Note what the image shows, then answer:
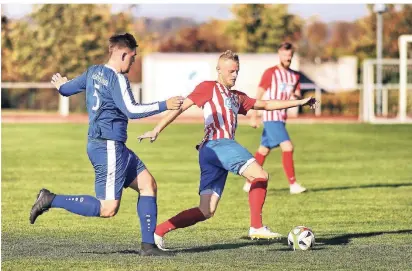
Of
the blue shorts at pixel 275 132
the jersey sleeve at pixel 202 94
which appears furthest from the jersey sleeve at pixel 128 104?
the blue shorts at pixel 275 132

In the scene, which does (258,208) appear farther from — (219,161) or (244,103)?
(244,103)

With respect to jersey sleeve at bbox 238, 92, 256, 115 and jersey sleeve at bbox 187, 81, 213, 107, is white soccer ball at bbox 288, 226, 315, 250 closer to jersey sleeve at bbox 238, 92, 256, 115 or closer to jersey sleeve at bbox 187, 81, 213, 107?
jersey sleeve at bbox 238, 92, 256, 115

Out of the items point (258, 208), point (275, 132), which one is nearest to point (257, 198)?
point (258, 208)

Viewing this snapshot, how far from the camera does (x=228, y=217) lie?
13.2m

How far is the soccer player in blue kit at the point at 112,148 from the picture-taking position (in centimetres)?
945

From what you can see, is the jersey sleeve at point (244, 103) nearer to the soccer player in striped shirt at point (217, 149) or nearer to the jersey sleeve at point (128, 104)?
the soccer player in striped shirt at point (217, 149)

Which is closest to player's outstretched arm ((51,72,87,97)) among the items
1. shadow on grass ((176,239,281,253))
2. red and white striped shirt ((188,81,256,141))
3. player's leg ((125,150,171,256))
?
player's leg ((125,150,171,256))

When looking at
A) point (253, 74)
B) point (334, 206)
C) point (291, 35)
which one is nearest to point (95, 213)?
point (334, 206)

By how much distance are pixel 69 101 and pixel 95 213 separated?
48.3 metres

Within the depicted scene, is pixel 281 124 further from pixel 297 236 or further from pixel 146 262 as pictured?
pixel 146 262

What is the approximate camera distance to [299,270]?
8.95 meters

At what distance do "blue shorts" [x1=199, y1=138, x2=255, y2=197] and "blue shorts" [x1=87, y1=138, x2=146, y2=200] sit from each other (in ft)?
3.01

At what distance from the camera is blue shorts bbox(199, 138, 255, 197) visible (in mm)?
10141

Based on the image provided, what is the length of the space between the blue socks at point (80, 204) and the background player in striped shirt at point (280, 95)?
6.11 meters
